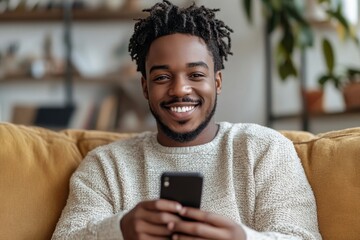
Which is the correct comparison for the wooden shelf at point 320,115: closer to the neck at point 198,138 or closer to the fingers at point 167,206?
the neck at point 198,138

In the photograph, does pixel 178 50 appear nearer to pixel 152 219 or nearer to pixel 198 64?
pixel 198 64

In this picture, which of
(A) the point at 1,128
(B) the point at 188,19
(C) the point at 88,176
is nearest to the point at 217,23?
(B) the point at 188,19

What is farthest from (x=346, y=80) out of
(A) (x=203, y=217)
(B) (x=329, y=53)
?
(A) (x=203, y=217)

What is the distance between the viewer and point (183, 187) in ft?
3.76

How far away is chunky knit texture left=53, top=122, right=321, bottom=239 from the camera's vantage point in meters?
1.37

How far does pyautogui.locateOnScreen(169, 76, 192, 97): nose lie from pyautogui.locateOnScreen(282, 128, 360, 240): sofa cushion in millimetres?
339

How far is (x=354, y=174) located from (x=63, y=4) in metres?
2.83

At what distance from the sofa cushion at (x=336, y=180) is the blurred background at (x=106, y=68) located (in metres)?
2.09

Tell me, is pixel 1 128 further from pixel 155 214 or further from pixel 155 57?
pixel 155 214

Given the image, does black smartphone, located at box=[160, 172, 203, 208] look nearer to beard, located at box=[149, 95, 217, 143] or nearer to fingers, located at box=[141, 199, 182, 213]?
fingers, located at box=[141, 199, 182, 213]

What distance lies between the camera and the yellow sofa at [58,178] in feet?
→ 4.75

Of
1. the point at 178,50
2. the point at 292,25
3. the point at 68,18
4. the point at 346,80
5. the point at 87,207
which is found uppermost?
the point at 68,18

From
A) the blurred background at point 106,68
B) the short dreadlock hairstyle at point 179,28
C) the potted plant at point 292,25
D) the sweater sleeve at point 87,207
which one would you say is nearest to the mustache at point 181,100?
the short dreadlock hairstyle at point 179,28

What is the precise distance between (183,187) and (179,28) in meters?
0.43
